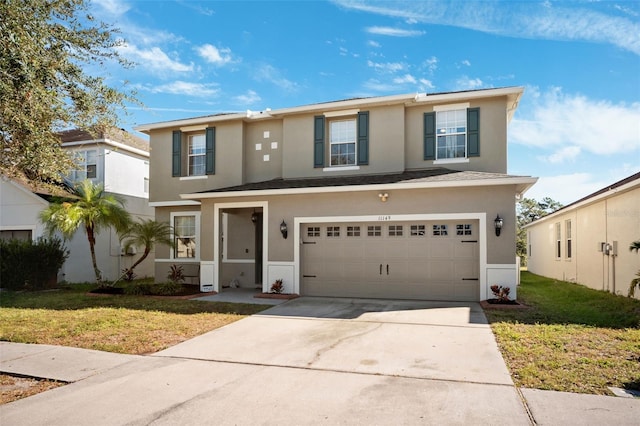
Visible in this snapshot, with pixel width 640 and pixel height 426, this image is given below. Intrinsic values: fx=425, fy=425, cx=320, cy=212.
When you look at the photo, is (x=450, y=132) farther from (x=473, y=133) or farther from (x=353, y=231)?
(x=353, y=231)

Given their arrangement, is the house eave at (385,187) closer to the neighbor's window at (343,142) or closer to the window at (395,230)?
the window at (395,230)

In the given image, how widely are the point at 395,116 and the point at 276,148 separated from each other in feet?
13.9

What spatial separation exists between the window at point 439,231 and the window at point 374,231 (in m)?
1.46

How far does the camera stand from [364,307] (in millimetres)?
10414

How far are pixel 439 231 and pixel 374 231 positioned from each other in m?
1.76

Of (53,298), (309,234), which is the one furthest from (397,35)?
(53,298)

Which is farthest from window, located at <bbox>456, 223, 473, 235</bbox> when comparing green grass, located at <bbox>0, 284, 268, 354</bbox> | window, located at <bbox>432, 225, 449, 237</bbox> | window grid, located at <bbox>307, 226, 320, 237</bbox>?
green grass, located at <bbox>0, 284, 268, 354</bbox>

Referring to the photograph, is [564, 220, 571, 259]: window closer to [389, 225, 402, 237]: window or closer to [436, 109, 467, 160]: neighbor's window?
[436, 109, 467, 160]: neighbor's window

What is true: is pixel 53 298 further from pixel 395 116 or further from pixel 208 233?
pixel 395 116

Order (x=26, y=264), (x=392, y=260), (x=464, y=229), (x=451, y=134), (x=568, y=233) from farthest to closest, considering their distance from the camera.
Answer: (x=568, y=233) → (x=26, y=264) → (x=451, y=134) → (x=392, y=260) → (x=464, y=229)

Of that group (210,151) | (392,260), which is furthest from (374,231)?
(210,151)

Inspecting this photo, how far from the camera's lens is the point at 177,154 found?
1552 centimetres

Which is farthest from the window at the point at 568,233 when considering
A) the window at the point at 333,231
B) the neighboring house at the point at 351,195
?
the window at the point at 333,231

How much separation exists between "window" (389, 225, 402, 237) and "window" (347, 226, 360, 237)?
0.94 meters
